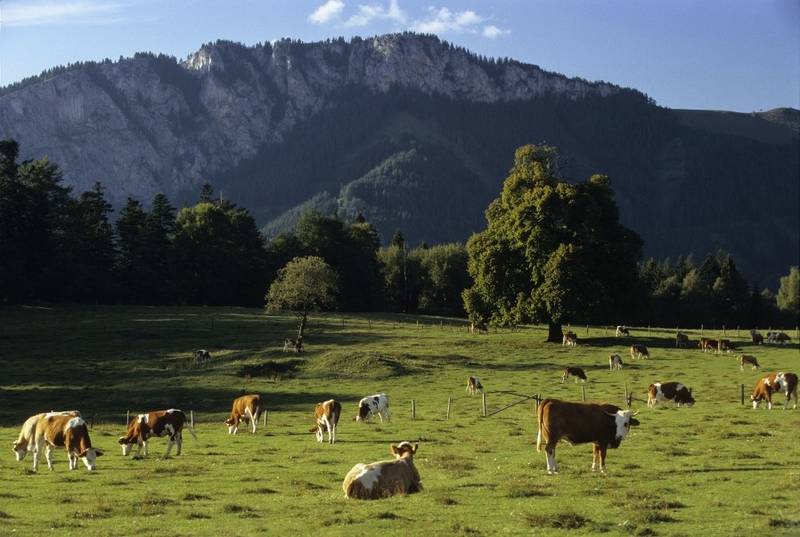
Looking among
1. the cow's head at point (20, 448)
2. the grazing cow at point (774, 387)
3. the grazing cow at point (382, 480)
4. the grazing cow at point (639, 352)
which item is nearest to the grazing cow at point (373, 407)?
the cow's head at point (20, 448)

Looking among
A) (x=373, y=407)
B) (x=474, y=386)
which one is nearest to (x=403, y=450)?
(x=373, y=407)

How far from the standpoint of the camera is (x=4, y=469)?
83.0ft

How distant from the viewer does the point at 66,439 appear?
2533 cm

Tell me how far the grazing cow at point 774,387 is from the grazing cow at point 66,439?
26.7 metres

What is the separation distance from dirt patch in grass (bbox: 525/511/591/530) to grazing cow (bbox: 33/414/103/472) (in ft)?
45.8

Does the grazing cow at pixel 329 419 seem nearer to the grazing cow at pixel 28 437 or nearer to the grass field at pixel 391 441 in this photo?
the grass field at pixel 391 441

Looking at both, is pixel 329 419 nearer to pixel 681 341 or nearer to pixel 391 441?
pixel 391 441

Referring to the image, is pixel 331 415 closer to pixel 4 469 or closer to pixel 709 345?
pixel 4 469

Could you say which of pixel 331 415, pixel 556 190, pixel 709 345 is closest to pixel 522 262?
pixel 556 190

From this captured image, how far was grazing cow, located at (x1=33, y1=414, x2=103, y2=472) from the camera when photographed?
82.4 ft

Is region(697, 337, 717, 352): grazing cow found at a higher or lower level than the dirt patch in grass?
higher

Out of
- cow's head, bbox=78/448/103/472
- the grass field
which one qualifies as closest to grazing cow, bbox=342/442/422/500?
the grass field

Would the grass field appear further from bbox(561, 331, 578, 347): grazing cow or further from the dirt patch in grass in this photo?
bbox(561, 331, 578, 347): grazing cow

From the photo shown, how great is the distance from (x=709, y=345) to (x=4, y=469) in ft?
170
